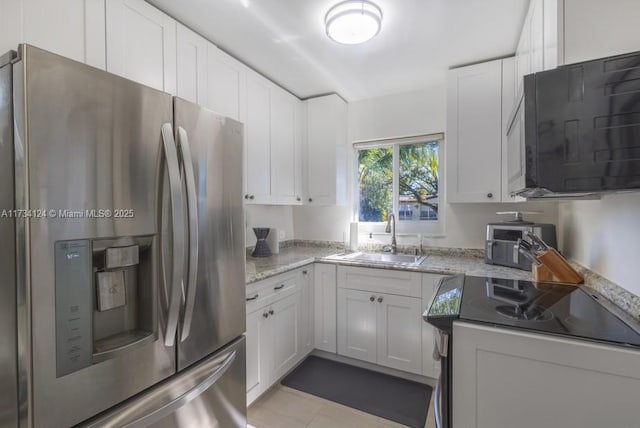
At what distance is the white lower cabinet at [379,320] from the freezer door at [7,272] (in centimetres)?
188

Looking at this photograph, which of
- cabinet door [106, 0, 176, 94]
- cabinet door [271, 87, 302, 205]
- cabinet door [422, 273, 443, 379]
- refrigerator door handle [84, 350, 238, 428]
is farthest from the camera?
cabinet door [271, 87, 302, 205]

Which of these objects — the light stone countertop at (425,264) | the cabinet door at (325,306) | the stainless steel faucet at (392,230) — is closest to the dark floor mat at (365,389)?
the cabinet door at (325,306)

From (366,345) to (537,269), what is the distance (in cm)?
127

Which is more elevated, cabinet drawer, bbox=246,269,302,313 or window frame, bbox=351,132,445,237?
window frame, bbox=351,132,445,237

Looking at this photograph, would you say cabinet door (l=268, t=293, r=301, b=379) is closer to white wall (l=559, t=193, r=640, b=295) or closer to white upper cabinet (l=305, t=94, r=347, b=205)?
white upper cabinet (l=305, t=94, r=347, b=205)

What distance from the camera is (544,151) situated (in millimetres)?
912

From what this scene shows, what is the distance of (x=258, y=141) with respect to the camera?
2.32 metres

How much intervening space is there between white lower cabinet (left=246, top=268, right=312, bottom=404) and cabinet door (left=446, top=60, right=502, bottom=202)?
1.41 metres

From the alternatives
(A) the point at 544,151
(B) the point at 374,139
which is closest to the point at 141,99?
(A) the point at 544,151

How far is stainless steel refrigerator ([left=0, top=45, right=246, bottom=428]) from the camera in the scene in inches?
28.7

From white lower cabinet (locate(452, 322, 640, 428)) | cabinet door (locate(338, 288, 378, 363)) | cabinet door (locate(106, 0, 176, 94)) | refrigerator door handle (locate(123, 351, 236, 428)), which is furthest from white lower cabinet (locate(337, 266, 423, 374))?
cabinet door (locate(106, 0, 176, 94))

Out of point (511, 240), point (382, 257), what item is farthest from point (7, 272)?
point (511, 240)

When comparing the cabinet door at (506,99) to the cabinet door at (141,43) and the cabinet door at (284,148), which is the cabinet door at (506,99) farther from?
the cabinet door at (141,43)

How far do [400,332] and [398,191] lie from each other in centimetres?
131
